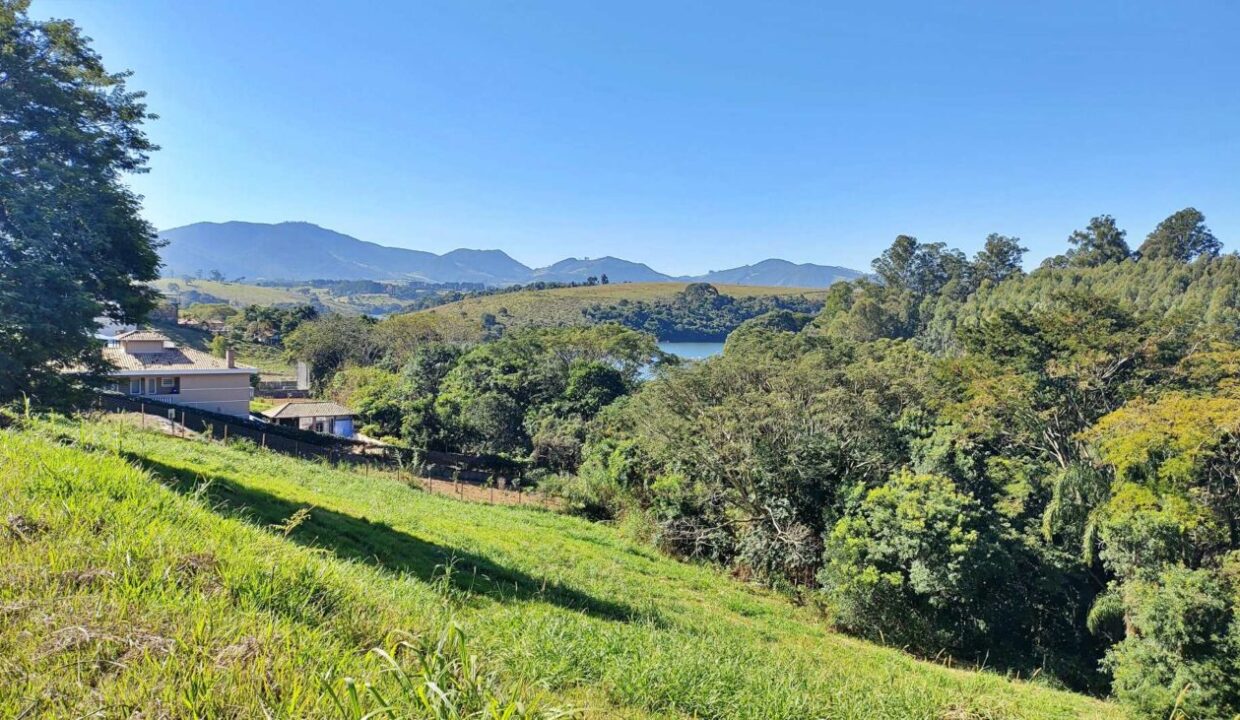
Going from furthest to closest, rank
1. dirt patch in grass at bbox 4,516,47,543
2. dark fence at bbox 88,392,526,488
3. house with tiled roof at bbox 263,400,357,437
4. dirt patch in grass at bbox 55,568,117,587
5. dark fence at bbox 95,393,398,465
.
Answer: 1. house with tiled roof at bbox 263,400,357,437
2. dark fence at bbox 88,392,526,488
3. dark fence at bbox 95,393,398,465
4. dirt patch in grass at bbox 4,516,47,543
5. dirt patch in grass at bbox 55,568,117,587

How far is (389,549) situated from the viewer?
7.27 metres

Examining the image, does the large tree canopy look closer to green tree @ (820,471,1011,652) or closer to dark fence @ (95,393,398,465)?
dark fence @ (95,393,398,465)

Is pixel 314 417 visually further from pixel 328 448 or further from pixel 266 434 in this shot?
pixel 328 448

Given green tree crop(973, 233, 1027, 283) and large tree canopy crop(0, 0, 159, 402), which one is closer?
large tree canopy crop(0, 0, 159, 402)

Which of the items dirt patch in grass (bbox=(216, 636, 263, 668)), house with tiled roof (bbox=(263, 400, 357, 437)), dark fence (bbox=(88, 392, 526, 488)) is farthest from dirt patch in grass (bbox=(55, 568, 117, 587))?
house with tiled roof (bbox=(263, 400, 357, 437))

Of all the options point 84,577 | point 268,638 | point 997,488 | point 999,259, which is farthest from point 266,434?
point 999,259

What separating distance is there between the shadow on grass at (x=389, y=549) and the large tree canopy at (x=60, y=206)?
6102 mm

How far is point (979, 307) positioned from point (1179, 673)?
50316 mm

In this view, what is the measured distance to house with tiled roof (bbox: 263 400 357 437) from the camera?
30.3m

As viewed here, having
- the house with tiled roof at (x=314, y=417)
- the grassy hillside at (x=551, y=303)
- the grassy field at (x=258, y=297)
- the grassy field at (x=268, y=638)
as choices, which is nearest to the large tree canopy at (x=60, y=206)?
the grassy field at (x=268, y=638)

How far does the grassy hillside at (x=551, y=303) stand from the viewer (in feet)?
264

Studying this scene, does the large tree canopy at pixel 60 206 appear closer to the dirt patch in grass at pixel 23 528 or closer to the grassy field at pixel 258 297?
the dirt patch in grass at pixel 23 528

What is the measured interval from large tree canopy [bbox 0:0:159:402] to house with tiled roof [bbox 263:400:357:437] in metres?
17.6

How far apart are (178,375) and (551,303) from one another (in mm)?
69673
